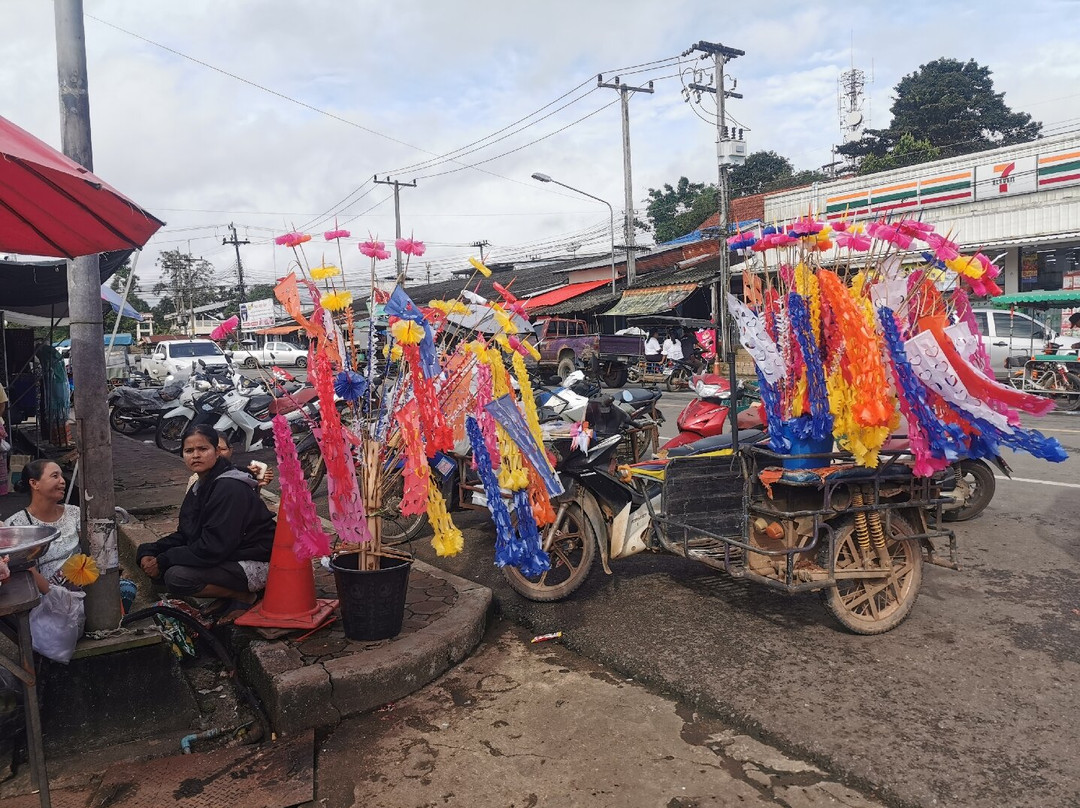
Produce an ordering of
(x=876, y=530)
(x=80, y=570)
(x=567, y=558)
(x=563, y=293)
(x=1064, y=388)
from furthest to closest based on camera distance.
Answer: (x=563, y=293) → (x=1064, y=388) → (x=567, y=558) → (x=876, y=530) → (x=80, y=570)

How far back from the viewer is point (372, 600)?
3807mm

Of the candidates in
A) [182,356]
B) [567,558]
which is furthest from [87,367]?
[182,356]

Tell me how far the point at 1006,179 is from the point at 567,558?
18222 mm

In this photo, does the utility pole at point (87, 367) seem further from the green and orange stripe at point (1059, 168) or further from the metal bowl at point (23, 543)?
the green and orange stripe at point (1059, 168)

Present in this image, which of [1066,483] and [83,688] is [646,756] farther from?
[1066,483]

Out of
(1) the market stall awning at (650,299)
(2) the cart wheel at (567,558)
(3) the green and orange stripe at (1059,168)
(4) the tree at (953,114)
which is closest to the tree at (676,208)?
(4) the tree at (953,114)

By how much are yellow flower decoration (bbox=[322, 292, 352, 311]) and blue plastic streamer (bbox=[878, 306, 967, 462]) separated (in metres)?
2.41

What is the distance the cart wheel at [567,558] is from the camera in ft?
15.0

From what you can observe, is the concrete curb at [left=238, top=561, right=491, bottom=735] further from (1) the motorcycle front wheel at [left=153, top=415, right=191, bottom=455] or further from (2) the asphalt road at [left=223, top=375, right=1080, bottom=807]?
(1) the motorcycle front wheel at [left=153, top=415, right=191, bottom=455]

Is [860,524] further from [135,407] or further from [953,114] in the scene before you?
[953,114]

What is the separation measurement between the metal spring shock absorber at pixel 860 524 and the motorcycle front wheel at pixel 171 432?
10.1 metres

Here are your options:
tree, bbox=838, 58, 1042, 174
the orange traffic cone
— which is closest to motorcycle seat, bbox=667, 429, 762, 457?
the orange traffic cone

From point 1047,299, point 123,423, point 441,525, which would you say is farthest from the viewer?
point 1047,299

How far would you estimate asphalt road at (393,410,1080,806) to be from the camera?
2.86m
